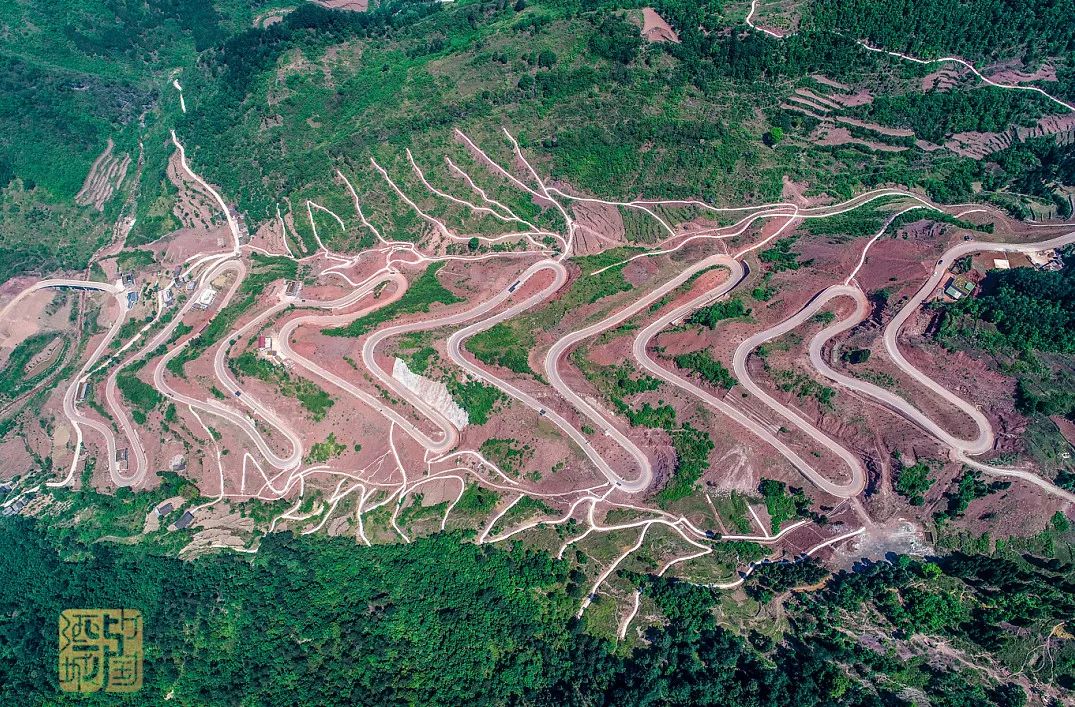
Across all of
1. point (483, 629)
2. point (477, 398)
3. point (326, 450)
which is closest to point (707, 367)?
point (477, 398)

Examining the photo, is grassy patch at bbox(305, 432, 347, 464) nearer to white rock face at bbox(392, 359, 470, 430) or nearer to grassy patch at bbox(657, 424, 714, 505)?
white rock face at bbox(392, 359, 470, 430)

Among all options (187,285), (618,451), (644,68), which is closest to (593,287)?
(618,451)

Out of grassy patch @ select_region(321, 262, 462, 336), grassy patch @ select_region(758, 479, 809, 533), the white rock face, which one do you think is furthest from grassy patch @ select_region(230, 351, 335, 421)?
grassy patch @ select_region(758, 479, 809, 533)

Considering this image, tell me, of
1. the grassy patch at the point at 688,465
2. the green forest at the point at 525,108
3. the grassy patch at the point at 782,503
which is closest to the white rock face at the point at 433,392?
the green forest at the point at 525,108

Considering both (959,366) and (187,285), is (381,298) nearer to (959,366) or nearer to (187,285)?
(187,285)

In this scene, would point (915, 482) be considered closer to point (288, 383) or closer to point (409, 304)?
point (409, 304)

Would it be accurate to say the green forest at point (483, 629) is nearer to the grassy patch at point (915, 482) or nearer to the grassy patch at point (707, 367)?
the grassy patch at point (915, 482)
